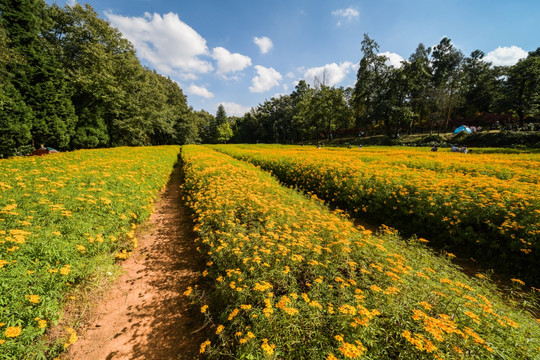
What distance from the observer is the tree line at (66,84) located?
17.8 metres

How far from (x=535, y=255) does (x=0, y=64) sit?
32.8m

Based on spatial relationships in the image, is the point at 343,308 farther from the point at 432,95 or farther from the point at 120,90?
the point at 432,95

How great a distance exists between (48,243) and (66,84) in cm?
3167

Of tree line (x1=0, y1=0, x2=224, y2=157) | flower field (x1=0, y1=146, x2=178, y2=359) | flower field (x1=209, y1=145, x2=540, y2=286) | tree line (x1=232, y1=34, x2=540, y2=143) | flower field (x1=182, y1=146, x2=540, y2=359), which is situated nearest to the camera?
flower field (x1=182, y1=146, x2=540, y2=359)

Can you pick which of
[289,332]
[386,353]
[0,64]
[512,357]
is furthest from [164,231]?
[0,64]

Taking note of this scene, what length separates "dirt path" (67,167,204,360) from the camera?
3.01 m

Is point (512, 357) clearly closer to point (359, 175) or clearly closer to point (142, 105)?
point (359, 175)

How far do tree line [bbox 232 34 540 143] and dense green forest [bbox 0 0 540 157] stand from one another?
20 centimetres

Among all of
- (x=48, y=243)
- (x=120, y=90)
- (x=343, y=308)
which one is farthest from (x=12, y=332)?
(x=120, y=90)

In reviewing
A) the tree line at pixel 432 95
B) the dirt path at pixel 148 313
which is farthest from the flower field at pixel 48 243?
the tree line at pixel 432 95

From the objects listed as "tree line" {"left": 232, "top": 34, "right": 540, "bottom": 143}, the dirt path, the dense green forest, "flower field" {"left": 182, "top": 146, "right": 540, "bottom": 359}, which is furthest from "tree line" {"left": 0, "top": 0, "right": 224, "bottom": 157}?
"tree line" {"left": 232, "top": 34, "right": 540, "bottom": 143}

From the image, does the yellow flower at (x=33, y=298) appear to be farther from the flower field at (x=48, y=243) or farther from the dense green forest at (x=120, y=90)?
the dense green forest at (x=120, y=90)

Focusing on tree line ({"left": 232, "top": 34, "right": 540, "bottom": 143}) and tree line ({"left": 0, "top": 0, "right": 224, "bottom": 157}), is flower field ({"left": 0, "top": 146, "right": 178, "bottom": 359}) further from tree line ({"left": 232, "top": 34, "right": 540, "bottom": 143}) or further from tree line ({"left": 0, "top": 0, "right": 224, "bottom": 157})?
tree line ({"left": 232, "top": 34, "right": 540, "bottom": 143})

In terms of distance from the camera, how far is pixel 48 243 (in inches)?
124
